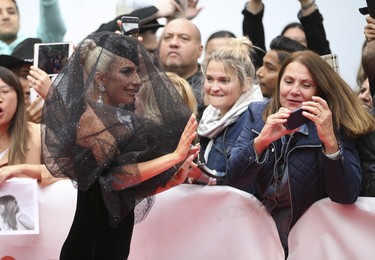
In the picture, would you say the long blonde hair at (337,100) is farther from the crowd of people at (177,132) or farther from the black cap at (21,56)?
the black cap at (21,56)

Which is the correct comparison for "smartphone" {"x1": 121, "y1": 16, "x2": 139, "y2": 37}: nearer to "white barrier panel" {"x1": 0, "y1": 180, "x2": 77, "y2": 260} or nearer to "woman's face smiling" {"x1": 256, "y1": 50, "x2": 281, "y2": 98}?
"woman's face smiling" {"x1": 256, "y1": 50, "x2": 281, "y2": 98}

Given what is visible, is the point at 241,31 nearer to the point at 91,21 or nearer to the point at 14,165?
the point at 91,21

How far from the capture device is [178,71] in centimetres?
609

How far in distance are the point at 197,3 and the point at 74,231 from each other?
3.29 metres

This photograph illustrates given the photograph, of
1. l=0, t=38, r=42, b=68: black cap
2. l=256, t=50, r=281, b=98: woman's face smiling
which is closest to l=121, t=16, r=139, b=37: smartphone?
l=256, t=50, r=281, b=98: woman's face smiling

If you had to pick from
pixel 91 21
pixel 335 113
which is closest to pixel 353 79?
pixel 335 113

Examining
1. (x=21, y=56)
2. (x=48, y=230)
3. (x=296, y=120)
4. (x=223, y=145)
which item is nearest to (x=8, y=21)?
(x=21, y=56)

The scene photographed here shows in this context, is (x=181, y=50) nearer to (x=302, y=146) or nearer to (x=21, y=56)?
(x=21, y=56)

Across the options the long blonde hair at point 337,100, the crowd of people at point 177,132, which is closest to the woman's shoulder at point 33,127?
the crowd of people at point 177,132

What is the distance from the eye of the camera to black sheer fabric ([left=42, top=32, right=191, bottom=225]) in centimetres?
401

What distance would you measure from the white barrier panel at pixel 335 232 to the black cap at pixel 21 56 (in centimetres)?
253

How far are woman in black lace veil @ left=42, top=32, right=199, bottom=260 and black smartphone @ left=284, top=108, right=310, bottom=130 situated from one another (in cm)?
53

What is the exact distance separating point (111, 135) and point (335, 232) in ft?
4.40

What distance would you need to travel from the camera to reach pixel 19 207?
4.93 metres
